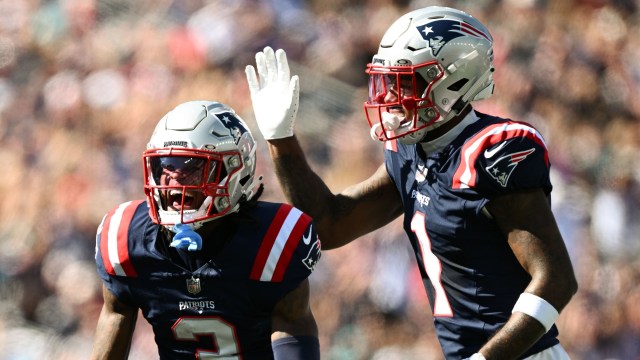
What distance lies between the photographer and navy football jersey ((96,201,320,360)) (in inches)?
103

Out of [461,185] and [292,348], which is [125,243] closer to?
[292,348]

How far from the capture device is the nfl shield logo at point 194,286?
2.62 metres

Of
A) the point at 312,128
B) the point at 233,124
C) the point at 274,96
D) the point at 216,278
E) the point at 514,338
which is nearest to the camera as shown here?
the point at 514,338

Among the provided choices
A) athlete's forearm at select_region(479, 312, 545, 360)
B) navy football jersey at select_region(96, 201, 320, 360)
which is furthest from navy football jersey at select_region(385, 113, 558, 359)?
navy football jersey at select_region(96, 201, 320, 360)

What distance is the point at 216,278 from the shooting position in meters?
2.61

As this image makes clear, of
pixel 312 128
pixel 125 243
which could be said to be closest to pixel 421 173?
pixel 125 243

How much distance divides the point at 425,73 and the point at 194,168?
669 mm

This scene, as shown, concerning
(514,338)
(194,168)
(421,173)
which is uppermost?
(194,168)

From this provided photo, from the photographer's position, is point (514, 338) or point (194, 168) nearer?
point (514, 338)

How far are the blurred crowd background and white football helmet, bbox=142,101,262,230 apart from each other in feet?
6.81

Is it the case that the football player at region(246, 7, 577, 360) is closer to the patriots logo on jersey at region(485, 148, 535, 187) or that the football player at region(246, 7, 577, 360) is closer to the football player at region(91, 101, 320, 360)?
the patriots logo on jersey at region(485, 148, 535, 187)

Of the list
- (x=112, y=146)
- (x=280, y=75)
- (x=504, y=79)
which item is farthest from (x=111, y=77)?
(x=280, y=75)

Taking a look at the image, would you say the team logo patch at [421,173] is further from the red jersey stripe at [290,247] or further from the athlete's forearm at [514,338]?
the athlete's forearm at [514,338]

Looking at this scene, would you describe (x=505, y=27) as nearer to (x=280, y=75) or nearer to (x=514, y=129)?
(x=280, y=75)
